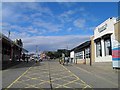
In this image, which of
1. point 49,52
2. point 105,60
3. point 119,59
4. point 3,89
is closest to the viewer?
point 3,89

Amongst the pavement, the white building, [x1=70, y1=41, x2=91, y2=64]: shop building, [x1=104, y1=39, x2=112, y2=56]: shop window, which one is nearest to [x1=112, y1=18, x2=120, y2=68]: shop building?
the white building

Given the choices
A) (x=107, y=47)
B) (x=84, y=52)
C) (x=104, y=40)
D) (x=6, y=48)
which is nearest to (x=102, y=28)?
(x=104, y=40)

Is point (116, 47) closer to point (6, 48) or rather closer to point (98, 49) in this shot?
point (98, 49)

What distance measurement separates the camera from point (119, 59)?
25922mm

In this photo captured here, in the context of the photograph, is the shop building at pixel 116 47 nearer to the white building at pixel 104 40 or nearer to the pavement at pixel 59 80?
the white building at pixel 104 40

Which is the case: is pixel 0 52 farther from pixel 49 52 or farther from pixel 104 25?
pixel 49 52

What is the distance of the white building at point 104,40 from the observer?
30453 millimetres

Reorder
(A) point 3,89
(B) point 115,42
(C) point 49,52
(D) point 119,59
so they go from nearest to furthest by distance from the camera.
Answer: (A) point 3,89 < (D) point 119,59 < (B) point 115,42 < (C) point 49,52

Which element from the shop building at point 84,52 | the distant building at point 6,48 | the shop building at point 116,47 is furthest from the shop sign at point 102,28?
the distant building at point 6,48

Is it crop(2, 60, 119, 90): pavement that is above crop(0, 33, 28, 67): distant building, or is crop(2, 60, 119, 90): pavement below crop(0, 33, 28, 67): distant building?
below

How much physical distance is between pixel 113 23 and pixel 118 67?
6.20 metres

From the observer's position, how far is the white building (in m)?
30.5

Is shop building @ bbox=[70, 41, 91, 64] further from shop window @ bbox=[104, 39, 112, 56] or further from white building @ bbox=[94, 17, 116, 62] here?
shop window @ bbox=[104, 39, 112, 56]

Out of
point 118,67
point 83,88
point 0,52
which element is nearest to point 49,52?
point 0,52
